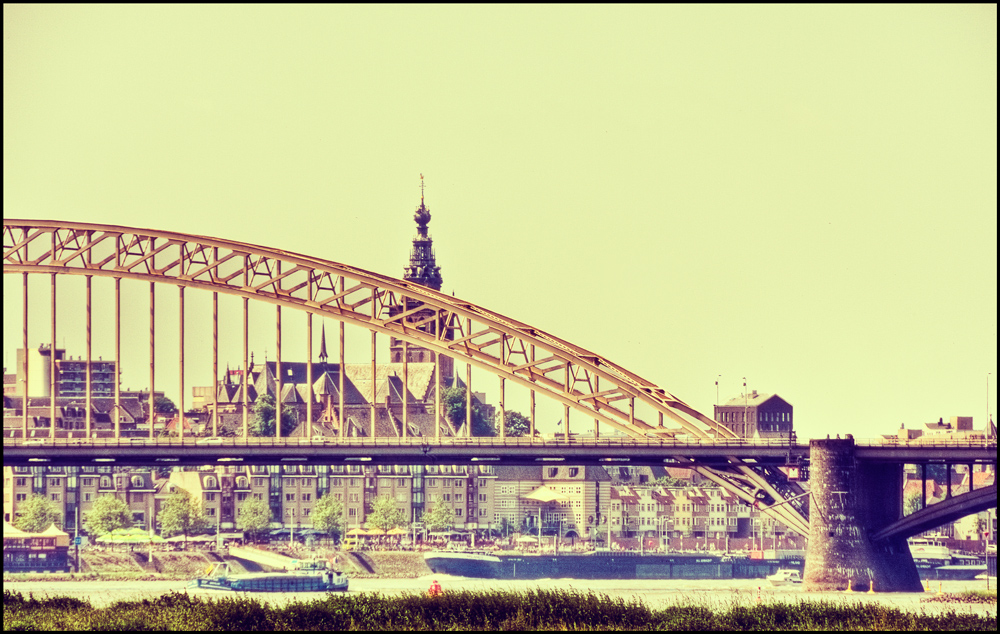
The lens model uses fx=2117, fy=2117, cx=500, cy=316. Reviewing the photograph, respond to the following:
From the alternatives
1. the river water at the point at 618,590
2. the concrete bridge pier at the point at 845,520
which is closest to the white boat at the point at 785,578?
the river water at the point at 618,590

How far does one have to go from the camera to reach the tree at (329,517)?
180625mm

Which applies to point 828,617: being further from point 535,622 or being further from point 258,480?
point 258,480

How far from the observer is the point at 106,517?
178m

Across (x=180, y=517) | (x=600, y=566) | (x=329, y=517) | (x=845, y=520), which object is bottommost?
(x=600, y=566)

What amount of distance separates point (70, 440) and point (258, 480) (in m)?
69.4

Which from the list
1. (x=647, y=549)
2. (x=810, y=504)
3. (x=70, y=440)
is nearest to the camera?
(x=810, y=504)

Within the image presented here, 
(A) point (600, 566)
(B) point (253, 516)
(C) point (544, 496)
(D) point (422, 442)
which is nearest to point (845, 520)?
(D) point (422, 442)

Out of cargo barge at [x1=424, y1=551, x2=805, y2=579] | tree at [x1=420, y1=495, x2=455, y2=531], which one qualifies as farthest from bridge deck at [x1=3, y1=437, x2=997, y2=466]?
tree at [x1=420, y1=495, x2=455, y2=531]

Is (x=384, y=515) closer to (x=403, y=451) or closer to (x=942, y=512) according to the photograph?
(x=403, y=451)

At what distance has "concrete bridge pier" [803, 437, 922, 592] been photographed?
11519 centimetres

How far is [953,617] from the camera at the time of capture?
95.7m

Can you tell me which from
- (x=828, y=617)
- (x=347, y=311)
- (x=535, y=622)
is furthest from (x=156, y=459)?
(x=828, y=617)

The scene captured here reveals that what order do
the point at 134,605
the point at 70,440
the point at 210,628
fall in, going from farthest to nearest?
the point at 70,440 < the point at 134,605 < the point at 210,628

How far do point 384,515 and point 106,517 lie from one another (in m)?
23.7
